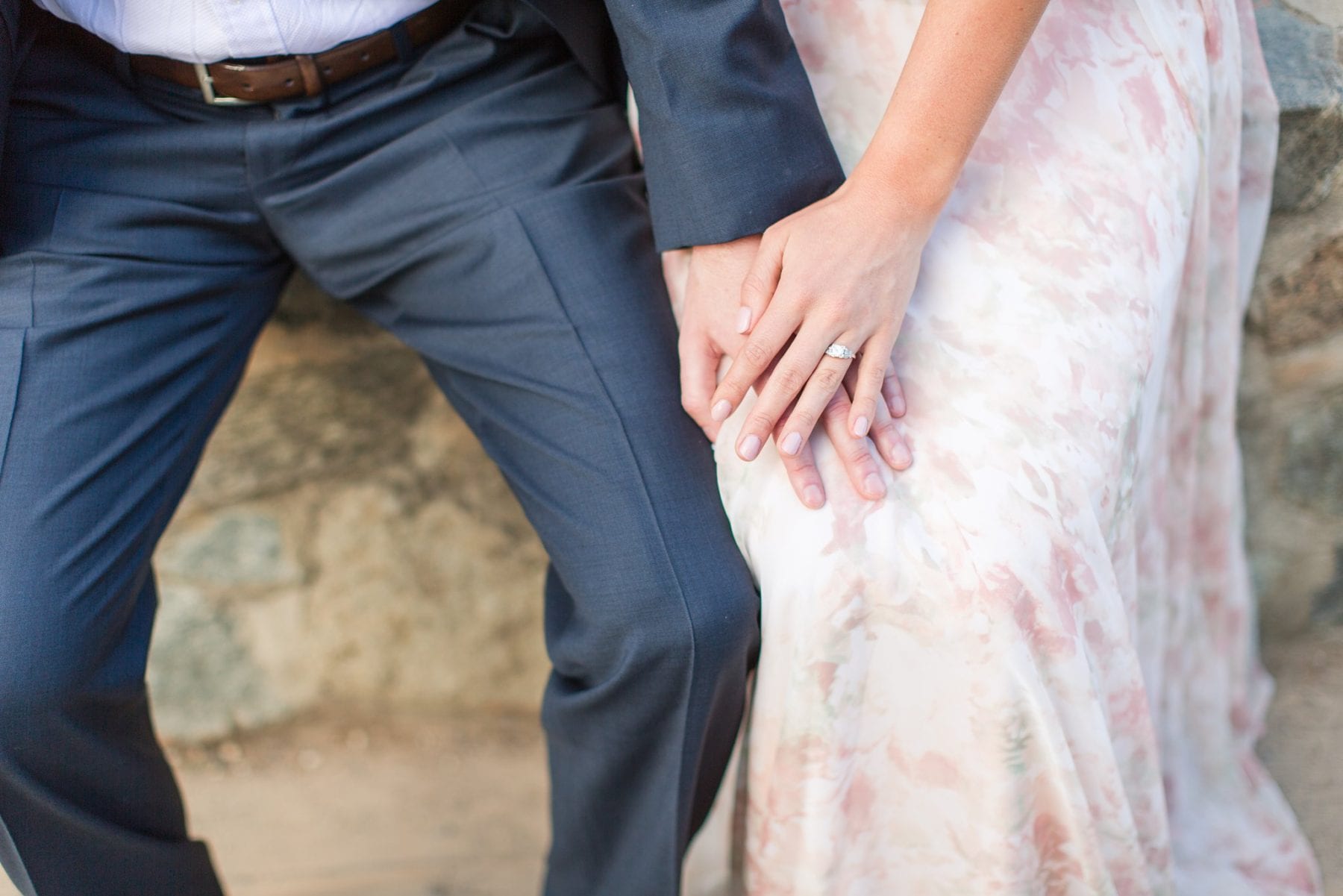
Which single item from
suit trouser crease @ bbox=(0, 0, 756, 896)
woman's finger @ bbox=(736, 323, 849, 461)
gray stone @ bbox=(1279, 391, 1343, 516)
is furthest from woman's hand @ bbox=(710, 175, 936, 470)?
gray stone @ bbox=(1279, 391, 1343, 516)

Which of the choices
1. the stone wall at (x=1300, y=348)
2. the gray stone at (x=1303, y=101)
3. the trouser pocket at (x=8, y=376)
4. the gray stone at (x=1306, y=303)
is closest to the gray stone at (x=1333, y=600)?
the stone wall at (x=1300, y=348)

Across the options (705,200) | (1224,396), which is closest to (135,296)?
(705,200)

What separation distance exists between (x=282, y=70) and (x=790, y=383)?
60cm

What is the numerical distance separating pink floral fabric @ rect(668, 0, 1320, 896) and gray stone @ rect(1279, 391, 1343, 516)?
0.44 m

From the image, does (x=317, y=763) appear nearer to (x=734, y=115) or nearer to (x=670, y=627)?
(x=670, y=627)

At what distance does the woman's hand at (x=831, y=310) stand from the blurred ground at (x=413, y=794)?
0.91 m

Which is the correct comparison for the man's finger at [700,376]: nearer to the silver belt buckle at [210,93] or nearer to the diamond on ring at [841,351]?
the diamond on ring at [841,351]

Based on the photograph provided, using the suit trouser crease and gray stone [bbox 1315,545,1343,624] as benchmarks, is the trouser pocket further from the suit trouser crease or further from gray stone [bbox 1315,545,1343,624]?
gray stone [bbox 1315,545,1343,624]

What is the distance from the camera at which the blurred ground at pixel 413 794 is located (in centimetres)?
144

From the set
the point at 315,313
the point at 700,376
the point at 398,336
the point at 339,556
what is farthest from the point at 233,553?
the point at 700,376

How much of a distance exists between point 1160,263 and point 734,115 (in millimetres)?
418

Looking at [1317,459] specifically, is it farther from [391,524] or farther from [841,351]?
[391,524]

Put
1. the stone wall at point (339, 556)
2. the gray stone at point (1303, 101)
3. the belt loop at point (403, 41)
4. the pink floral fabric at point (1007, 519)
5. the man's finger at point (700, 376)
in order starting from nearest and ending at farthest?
the pink floral fabric at point (1007, 519) → the man's finger at point (700, 376) → the belt loop at point (403, 41) → the gray stone at point (1303, 101) → the stone wall at point (339, 556)

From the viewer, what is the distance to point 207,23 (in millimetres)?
1002
